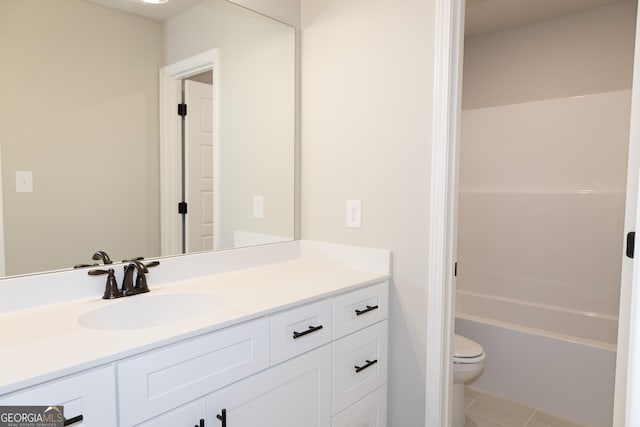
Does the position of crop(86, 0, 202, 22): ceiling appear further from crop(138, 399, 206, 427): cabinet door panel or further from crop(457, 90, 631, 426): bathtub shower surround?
crop(457, 90, 631, 426): bathtub shower surround

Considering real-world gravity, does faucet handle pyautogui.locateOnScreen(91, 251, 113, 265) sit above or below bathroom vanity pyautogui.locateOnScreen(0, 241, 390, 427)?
above

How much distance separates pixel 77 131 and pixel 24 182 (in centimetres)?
23

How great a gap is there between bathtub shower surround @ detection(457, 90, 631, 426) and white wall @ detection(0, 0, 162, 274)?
2.18 metres

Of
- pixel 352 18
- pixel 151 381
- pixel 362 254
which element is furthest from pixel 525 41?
pixel 151 381

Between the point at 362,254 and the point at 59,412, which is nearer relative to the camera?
the point at 59,412

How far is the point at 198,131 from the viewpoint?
5.54 feet

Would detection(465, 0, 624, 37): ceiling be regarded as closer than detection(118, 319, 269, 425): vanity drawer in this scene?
No

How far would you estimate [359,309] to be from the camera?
1526mm

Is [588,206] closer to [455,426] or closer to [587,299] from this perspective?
[587,299]

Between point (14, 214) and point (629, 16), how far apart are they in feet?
11.0

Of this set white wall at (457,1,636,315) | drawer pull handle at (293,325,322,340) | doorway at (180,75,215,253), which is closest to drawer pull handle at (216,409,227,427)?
drawer pull handle at (293,325,322,340)

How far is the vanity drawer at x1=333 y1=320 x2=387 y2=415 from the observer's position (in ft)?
4.72

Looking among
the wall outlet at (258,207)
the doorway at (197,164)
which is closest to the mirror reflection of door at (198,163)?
the doorway at (197,164)

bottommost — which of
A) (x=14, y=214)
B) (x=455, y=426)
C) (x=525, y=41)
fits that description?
(x=455, y=426)
